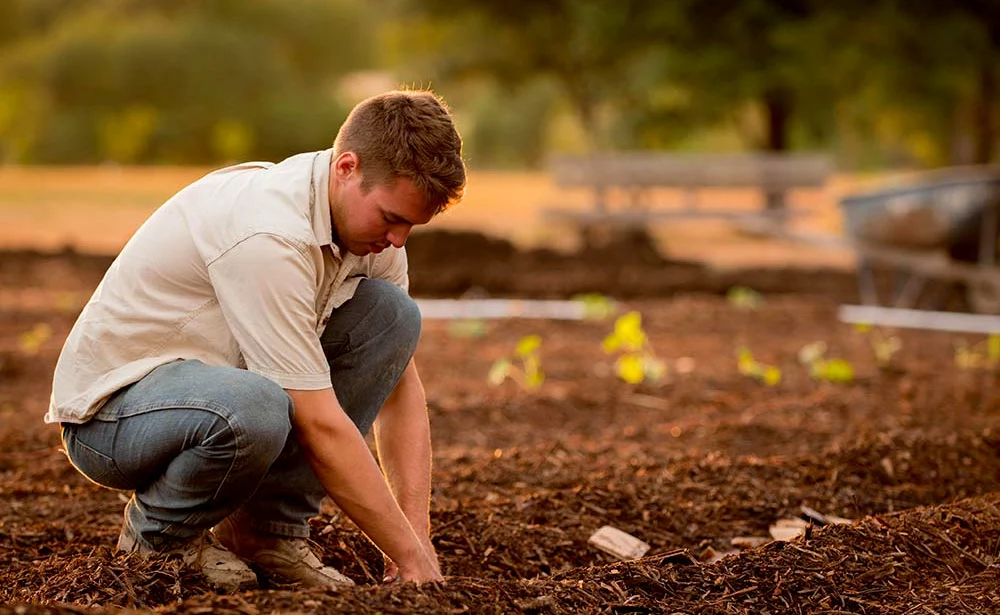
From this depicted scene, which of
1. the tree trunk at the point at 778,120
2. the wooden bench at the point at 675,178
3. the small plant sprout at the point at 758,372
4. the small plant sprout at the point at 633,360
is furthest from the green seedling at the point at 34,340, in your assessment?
the tree trunk at the point at 778,120

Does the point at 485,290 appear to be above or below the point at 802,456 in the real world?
below

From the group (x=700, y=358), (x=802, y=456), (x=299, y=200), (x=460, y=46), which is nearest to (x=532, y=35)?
(x=460, y=46)

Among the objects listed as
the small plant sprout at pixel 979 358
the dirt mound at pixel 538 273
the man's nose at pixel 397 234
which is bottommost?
the dirt mound at pixel 538 273

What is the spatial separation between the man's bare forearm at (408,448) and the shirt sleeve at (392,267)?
0.24 metres

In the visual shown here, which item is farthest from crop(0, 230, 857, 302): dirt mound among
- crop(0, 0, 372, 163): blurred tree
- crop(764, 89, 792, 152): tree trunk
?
crop(0, 0, 372, 163): blurred tree

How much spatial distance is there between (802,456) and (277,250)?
7.77 ft

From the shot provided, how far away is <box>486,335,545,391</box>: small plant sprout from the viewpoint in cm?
551

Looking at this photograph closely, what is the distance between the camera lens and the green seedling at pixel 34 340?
21.8ft

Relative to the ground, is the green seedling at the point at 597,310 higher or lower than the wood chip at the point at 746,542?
lower

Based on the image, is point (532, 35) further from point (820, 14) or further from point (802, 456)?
point (802, 456)

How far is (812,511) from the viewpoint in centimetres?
356

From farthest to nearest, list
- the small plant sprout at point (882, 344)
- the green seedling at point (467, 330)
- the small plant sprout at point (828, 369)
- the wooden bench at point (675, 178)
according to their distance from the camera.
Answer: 1. the wooden bench at point (675, 178)
2. the green seedling at point (467, 330)
3. the small plant sprout at point (882, 344)
4. the small plant sprout at point (828, 369)

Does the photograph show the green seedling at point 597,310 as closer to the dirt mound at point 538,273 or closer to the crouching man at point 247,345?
the dirt mound at point 538,273

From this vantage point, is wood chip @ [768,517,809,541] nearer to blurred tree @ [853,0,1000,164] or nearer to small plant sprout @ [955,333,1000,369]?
small plant sprout @ [955,333,1000,369]
